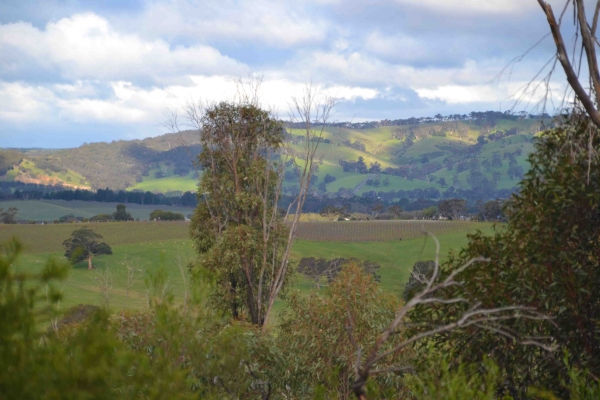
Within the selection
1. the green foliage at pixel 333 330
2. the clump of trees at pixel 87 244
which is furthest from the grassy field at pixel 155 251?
the green foliage at pixel 333 330

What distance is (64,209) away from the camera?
5645 inches

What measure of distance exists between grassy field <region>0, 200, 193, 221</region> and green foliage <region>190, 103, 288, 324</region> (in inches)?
4478

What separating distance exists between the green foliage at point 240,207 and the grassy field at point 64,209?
114 meters

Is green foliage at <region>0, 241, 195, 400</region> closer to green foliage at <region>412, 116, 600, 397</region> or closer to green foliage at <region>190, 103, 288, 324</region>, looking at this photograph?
green foliage at <region>412, 116, 600, 397</region>

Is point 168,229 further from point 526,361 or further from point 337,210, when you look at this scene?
point 526,361

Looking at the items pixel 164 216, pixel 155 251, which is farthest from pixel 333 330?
pixel 164 216

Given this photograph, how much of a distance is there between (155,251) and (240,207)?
6052 centimetres

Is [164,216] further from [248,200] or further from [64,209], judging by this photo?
[248,200]

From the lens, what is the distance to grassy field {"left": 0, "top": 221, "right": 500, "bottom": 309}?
218 ft

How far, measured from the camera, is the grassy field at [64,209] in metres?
136

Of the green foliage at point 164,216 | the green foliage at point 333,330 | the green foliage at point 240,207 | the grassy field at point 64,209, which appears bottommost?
the grassy field at point 64,209

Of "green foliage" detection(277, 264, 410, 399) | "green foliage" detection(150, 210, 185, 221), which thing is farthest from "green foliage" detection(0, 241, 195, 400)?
"green foliage" detection(150, 210, 185, 221)

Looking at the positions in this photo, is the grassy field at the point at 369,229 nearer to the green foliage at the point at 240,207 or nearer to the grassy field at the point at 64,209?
the grassy field at the point at 64,209

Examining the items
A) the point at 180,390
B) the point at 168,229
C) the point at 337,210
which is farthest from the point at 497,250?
the point at 337,210
